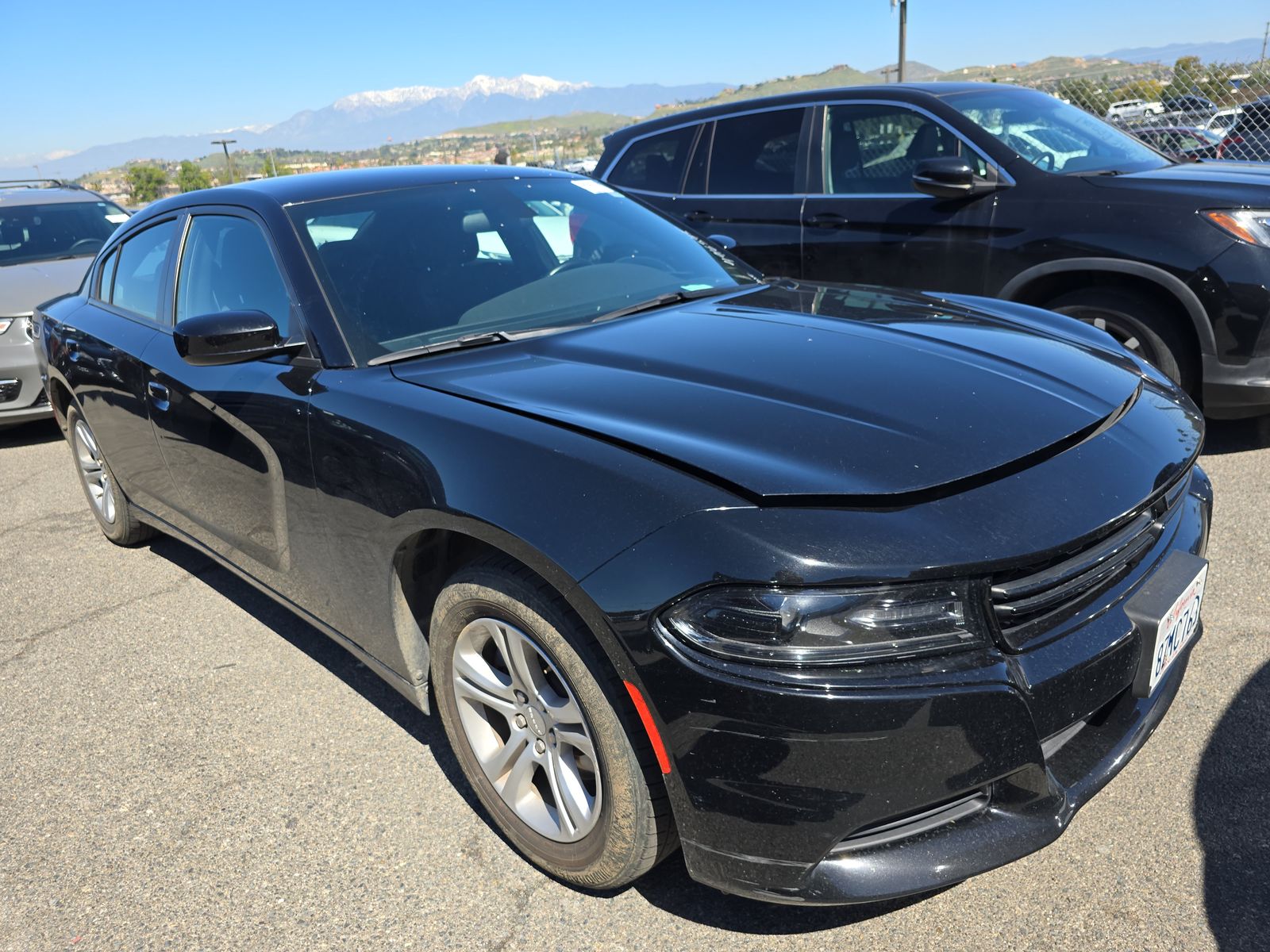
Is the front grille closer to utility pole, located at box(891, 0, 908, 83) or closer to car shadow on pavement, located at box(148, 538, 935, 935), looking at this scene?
car shadow on pavement, located at box(148, 538, 935, 935)

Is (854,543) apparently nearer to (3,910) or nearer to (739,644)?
(739,644)

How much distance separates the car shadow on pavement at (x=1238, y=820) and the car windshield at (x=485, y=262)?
1.90m

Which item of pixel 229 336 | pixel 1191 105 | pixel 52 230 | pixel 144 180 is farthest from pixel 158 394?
pixel 144 180

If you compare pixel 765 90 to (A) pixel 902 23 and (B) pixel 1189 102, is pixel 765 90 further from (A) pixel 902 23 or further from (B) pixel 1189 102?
(B) pixel 1189 102

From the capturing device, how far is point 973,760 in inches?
66.1

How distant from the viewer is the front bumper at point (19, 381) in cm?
635

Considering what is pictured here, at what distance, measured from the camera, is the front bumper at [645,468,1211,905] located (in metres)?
1.64

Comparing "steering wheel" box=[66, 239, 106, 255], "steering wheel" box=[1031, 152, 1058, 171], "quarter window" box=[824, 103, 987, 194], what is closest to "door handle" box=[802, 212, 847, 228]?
"quarter window" box=[824, 103, 987, 194]

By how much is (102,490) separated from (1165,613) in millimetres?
4417

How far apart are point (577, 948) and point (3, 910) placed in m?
1.39

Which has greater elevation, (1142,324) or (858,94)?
(858,94)

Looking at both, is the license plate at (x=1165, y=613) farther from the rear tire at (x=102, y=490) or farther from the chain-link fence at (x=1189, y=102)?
the chain-link fence at (x=1189, y=102)

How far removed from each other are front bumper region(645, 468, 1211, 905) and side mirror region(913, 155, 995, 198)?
3.48 m

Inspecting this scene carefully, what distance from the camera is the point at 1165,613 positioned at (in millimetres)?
1894
